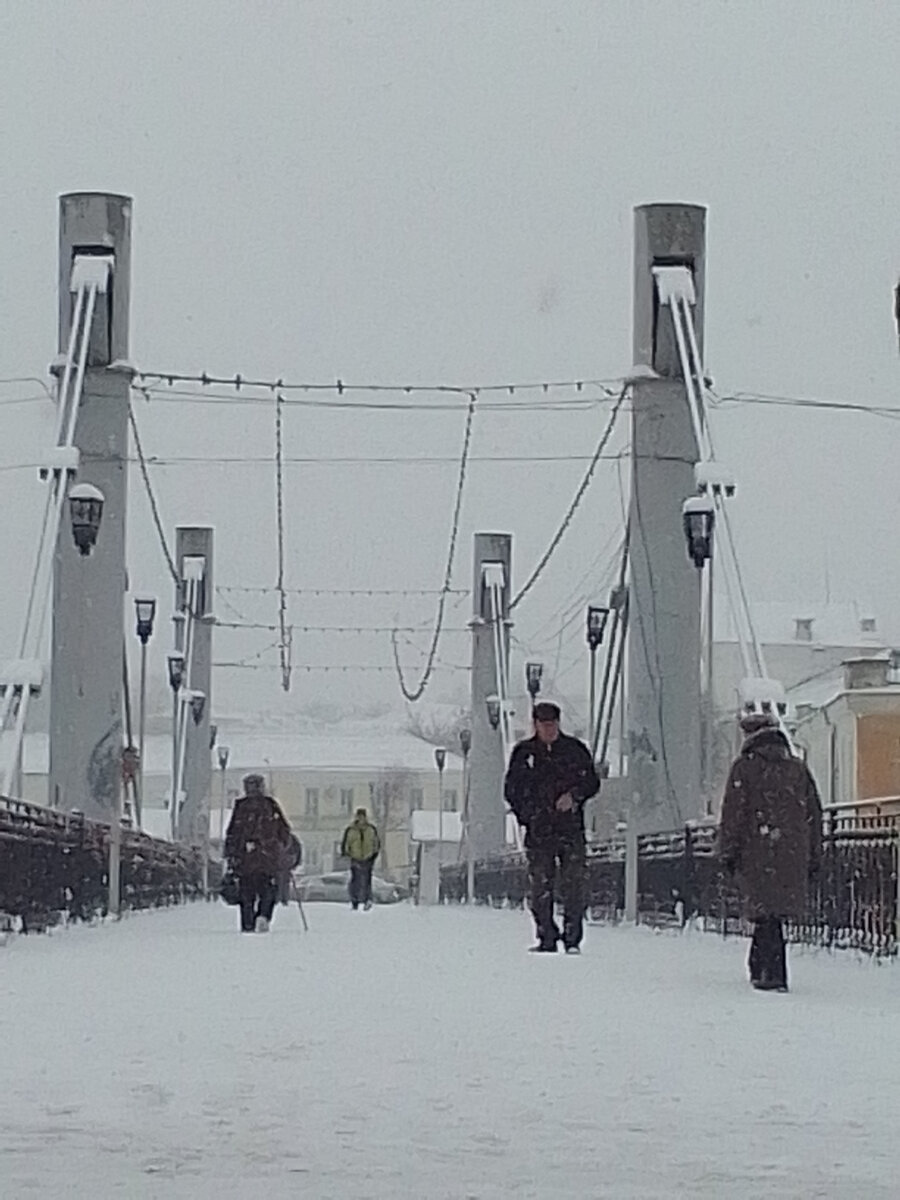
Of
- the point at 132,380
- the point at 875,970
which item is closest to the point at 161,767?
the point at 132,380

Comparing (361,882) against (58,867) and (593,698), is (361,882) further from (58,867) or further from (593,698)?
(58,867)

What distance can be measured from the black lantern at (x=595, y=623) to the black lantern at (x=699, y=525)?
12.0 m

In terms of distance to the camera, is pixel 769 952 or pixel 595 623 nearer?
pixel 769 952

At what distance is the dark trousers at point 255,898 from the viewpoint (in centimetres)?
1961

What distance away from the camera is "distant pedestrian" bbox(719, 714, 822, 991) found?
1145cm

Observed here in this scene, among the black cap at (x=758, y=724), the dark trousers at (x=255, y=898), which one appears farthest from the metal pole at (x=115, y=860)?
the black cap at (x=758, y=724)

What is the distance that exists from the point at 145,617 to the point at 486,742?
10190 mm

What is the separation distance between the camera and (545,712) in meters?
15.0

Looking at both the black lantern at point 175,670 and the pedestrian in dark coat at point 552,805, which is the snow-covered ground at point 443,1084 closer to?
the pedestrian in dark coat at point 552,805

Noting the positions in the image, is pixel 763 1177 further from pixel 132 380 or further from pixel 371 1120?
pixel 132 380

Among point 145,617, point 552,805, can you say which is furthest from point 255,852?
point 145,617

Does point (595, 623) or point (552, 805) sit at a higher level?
point (595, 623)

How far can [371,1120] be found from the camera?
646cm

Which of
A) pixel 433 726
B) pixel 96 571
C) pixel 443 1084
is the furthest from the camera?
pixel 433 726
